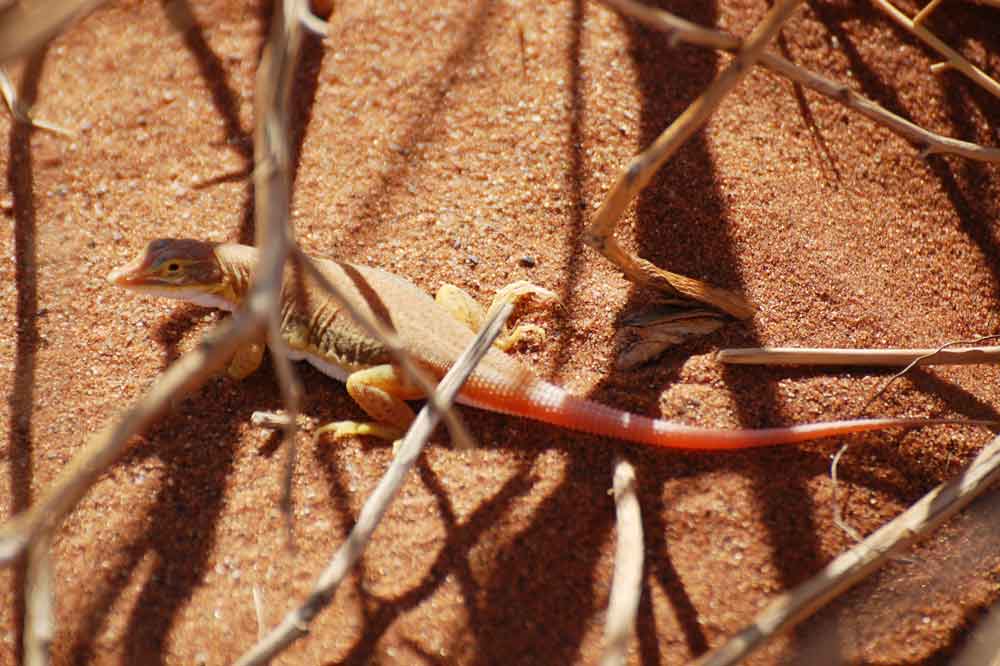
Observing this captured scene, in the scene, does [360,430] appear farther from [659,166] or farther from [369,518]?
[659,166]

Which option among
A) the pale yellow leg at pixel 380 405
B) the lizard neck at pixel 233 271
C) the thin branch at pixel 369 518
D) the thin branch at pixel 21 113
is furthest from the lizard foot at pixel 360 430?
the thin branch at pixel 21 113

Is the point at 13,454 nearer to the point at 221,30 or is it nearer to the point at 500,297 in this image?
the point at 500,297

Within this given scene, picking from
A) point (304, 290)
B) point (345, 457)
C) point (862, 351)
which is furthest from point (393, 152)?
point (862, 351)

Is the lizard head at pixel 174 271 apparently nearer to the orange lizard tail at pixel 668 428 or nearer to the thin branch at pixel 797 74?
the orange lizard tail at pixel 668 428

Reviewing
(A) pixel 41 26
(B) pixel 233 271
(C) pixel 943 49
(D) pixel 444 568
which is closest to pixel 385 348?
(B) pixel 233 271

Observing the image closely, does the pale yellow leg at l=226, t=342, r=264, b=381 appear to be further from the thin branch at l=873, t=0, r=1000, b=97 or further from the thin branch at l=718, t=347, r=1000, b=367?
the thin branch at l=873, t=0, r=1000, b=97
